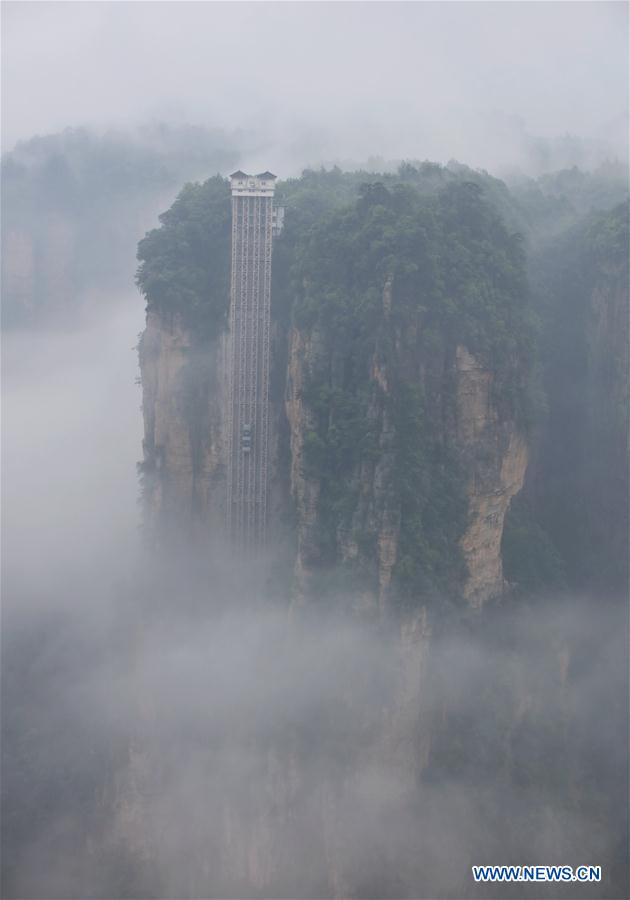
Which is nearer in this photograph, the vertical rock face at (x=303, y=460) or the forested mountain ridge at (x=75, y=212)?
the vertical rock face at (x=303, y=460)

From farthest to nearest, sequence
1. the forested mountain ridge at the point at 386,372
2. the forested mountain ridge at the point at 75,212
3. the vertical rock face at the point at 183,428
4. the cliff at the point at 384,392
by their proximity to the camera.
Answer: the forested mountain ridge at the point at 75,212 < the vertical rock face at the point at 183,428 < the forested mountain ridge at the point at 386,372 < the cliff at the point at 384,392

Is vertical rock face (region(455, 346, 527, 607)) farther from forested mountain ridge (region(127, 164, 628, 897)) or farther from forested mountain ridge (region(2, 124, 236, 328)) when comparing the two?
forested mountain ridge (region(2, 124, 236, 328))

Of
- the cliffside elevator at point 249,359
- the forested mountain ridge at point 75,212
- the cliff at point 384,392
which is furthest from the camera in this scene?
the forested mountain ridge at point 75,212

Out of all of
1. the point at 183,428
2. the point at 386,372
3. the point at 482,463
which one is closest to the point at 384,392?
the point at 386,372

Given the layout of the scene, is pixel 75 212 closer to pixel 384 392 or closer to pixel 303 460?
pixel 303 460

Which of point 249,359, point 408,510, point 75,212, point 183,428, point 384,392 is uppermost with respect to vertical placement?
point 75,212

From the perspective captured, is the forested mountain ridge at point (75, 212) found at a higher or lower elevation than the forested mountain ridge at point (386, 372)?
higher

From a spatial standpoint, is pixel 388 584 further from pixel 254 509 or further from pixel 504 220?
pixel 504 220

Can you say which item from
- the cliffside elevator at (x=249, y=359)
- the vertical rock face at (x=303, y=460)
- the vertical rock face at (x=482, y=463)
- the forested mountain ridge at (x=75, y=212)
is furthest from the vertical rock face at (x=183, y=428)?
the forested mountain ridge at (x=75, y=212)

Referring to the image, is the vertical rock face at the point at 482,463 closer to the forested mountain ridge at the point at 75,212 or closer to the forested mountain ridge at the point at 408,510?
the forested mountain ridge at the point at 408,510
